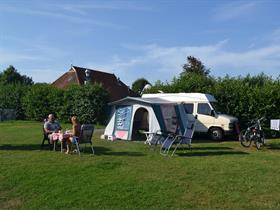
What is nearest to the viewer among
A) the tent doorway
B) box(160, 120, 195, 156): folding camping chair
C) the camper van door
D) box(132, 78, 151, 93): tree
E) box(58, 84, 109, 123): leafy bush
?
box(160, 120, 195, 156): folding camping chair

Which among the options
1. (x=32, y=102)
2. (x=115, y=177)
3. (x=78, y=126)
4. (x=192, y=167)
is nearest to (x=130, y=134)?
(x=78, y=126)

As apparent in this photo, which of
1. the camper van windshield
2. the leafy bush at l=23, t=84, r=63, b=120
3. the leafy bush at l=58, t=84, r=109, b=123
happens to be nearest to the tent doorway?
the camper van windshield

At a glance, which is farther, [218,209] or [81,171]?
[81,171]

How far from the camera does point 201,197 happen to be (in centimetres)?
778

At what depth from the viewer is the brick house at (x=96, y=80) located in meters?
43.9

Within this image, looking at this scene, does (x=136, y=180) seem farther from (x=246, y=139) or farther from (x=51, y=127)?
(x=246, y=139)

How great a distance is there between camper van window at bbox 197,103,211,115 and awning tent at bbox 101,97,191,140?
1.67 m

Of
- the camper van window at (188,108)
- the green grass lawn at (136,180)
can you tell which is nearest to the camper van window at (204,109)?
the camper van window at (188,108)

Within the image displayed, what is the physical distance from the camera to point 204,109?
20031 mm

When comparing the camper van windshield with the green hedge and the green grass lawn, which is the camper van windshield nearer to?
the green grass lawn

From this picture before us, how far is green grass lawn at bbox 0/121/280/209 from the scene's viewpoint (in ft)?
24.3

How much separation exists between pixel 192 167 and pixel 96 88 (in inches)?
712

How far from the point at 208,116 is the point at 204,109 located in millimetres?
401

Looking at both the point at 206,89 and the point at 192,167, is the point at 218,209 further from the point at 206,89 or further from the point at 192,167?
the point at 206,89
